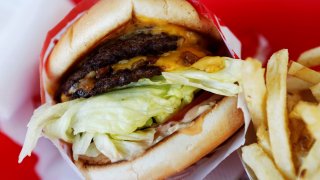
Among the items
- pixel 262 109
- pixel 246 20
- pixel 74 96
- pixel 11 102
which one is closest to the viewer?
pixel 262 109

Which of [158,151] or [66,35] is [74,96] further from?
[158,151]

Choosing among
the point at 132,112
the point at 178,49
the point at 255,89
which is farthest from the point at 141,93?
the point at 255,89

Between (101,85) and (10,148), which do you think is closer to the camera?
(101,85)

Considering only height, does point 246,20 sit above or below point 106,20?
below

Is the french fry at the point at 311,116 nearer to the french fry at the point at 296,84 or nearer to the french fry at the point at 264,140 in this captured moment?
the french fry at the point at 264,140

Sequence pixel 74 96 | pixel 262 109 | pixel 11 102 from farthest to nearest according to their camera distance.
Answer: pixel 11 102
pixel 74 96
pixel 262 109

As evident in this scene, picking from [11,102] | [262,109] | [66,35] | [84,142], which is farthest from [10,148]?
[262,109]

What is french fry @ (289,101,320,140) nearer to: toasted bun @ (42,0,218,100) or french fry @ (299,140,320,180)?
french fry @ (299,140,320,180)

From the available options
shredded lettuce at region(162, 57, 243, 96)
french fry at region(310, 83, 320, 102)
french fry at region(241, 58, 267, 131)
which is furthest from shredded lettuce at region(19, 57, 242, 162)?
french fry at region(310, 83, 320, 102)
